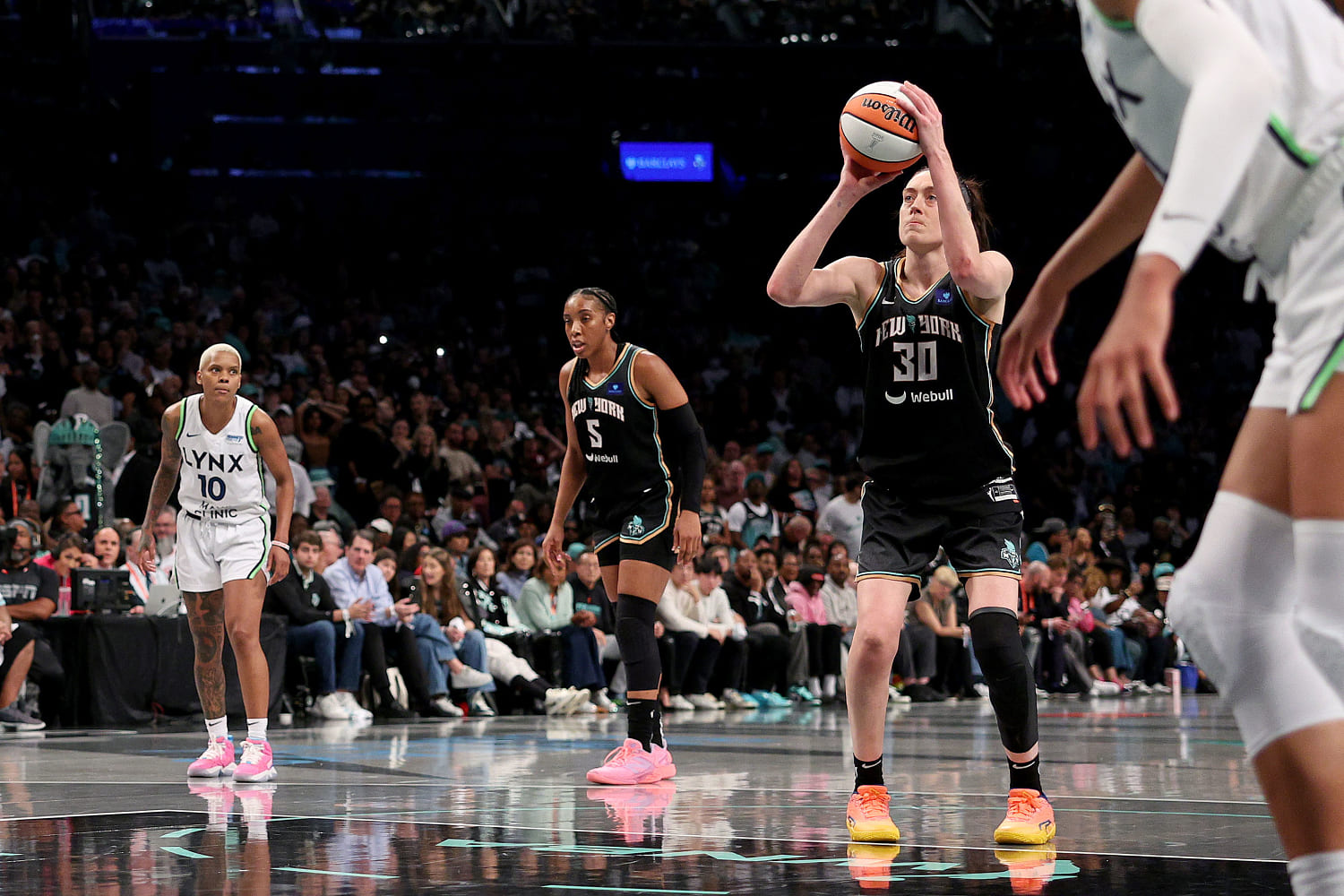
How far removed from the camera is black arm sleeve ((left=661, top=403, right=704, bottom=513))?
7551mm

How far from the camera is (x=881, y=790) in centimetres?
496

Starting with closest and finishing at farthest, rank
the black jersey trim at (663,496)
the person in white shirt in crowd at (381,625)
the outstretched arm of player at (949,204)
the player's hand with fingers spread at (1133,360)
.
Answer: the player's hand with fingers spread at (1133,360), the outstretched arm of player at (949,204), the black jersey trim at (663,496), the person in white shirt in crowd at (381,625)

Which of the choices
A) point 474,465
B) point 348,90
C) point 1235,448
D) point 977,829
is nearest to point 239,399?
point 977,829

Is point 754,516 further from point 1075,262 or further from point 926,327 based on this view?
point 1075,262

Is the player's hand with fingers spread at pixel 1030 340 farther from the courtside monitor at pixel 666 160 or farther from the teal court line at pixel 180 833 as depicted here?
the courtside monitor at pixel 666 160

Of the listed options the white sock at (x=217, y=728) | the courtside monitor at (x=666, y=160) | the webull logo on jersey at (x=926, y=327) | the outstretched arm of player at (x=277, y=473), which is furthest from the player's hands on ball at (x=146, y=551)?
the courtside monitor at (x=666, y=160)

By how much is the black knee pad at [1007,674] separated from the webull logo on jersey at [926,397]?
0.70 metres

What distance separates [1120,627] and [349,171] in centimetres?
1292

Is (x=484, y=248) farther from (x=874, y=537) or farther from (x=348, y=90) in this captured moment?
(x=874, y=537)

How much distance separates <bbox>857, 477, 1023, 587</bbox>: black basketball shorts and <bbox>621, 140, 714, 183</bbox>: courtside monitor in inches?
760

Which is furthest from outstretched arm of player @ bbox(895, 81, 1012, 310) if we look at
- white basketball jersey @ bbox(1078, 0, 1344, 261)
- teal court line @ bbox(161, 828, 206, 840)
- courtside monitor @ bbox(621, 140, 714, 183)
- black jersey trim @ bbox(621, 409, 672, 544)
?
courtside monitor @ bbox(621, 140, 714, 183)

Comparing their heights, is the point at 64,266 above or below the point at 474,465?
above

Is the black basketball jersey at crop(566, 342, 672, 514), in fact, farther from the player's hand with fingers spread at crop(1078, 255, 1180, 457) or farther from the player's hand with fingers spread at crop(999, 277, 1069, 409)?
the player's hand with fingers spread at crop(1078, 255, 1180, 457)

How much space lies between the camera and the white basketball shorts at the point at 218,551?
287 inches
